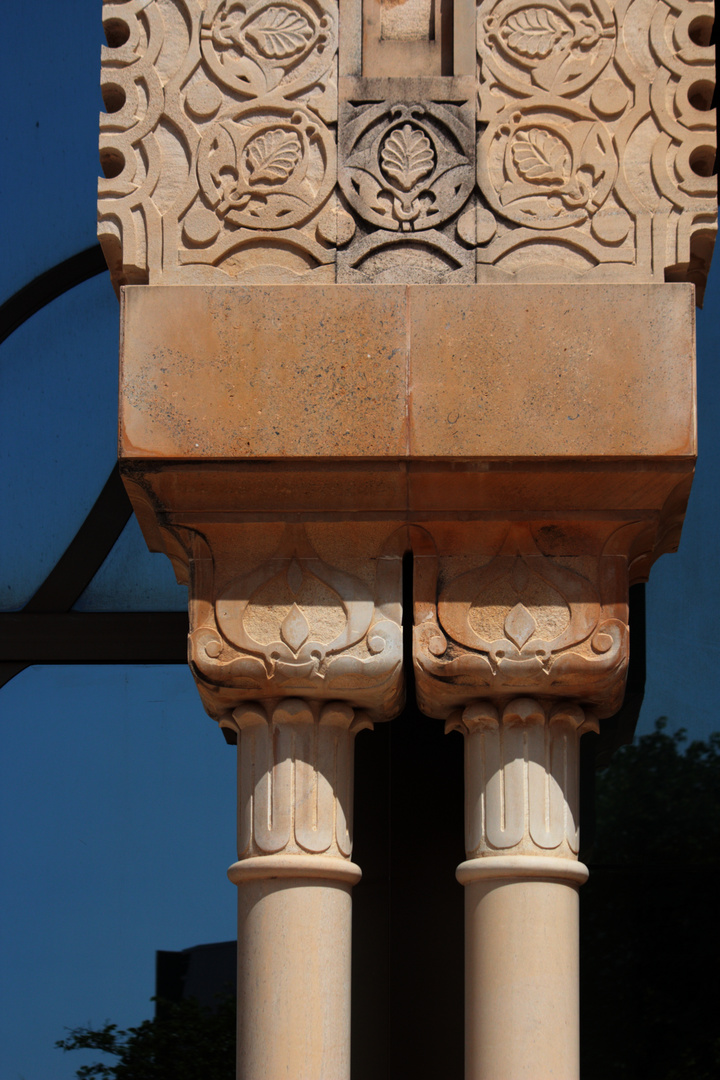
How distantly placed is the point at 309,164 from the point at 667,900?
258 cm

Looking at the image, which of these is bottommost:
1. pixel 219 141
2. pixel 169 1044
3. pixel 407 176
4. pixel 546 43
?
pixel 169 1044

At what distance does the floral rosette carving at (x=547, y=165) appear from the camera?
357 cm

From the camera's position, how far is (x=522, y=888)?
11.1 feet

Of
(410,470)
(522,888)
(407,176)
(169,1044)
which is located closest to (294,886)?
(522,888)

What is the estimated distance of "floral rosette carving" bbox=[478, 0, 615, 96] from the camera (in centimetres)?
367

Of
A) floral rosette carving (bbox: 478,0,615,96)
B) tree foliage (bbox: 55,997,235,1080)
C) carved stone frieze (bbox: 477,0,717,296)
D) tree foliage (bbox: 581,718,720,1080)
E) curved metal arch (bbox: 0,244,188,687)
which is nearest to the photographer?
carved stone frieze (bbox: 477,0,717,296)

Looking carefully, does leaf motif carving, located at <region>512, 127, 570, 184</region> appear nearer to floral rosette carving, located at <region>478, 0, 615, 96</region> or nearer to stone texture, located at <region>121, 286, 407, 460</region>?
floral rosette carving, located at <region>478, 0, 615, 96</region>

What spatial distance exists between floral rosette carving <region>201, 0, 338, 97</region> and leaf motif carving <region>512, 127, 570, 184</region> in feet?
1.80

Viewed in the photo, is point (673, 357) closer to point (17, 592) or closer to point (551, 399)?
point (551, 399)

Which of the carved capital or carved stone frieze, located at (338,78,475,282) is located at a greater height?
carved stone frieze, located at (338,78,475,282)

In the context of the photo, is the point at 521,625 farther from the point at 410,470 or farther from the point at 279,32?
the point at 279,32

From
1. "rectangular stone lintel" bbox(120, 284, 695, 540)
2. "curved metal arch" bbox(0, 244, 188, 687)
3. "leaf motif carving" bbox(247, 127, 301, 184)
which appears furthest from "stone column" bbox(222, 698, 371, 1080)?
"curved metal arch" bbox(0, 244, 188, 687)

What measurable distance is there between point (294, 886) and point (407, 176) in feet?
5.86

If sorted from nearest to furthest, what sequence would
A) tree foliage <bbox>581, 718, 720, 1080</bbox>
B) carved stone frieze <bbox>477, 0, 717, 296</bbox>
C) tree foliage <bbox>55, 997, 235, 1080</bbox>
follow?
carved stone frieze <bbox>477, 0, 717, 296</bbox> < tree foliage <bbox>581, 718, 720, 1080</bbox> < tree foliage <bbox>55, 997, 235, 1080</bbox>
